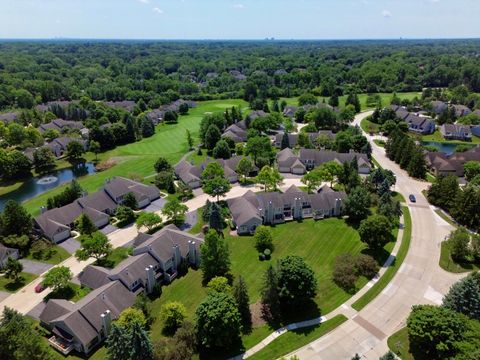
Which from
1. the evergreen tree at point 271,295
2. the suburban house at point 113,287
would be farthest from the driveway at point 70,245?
the evergreen tree at point 271,295

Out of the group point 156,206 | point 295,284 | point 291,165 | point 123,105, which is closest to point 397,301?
point 295,284

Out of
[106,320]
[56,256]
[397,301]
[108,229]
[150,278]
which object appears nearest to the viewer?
[106,320]

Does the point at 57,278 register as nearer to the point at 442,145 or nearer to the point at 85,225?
the point at 85,225

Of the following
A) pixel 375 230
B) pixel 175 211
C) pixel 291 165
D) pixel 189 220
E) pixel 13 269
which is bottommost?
pixel 189 220

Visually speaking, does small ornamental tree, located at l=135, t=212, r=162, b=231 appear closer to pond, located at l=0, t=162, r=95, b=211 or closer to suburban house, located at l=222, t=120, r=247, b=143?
pond, located at l=0, t=162, r=95, b=211

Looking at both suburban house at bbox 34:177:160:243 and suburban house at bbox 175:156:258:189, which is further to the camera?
suburban house at bbox 175:156:258:189

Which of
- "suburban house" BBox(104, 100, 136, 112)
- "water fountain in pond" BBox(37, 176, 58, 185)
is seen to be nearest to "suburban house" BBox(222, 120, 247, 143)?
"water fountain in pond" BBox(37, 176, 58, 185)

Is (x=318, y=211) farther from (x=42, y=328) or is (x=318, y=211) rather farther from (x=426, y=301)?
(x=42, y=328)

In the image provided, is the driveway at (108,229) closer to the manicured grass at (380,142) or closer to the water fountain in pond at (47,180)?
the water fountain in pond at (47,180)
